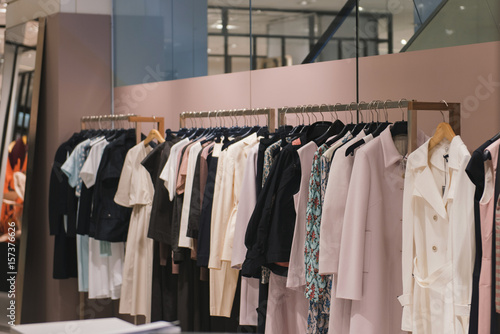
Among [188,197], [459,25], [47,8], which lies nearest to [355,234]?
[459,25]

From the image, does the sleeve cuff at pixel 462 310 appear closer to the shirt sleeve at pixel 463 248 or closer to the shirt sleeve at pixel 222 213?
the shirt sleeve at pixel 463 248

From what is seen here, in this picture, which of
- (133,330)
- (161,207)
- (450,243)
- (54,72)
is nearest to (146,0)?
(54,72)

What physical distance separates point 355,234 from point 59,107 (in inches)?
145

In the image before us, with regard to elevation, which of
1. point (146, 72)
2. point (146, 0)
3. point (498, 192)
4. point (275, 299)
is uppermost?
point (146, 0)

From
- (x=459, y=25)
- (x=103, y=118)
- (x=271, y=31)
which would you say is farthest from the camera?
(x=103, y=118)

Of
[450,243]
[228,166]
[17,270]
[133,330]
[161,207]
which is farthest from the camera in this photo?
[17,270]

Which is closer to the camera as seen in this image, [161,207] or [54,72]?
[161,207]

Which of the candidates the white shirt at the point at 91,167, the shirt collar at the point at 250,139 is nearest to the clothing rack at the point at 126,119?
the white shirt at the point at 91,167

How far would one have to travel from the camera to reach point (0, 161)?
603 cm

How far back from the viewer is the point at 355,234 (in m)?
3.19

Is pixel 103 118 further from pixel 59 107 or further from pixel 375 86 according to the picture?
pixel 375 86

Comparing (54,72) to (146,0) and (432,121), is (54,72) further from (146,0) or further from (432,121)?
(432,121)

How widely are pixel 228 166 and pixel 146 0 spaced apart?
103 inches

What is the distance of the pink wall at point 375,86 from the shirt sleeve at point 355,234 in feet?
2.19
